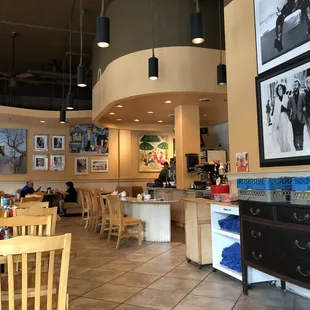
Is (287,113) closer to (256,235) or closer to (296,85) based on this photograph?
(296,85)

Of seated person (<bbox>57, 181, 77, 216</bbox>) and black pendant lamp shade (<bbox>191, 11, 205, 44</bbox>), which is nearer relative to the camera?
black pendant lamp shade (<bbox>191, 11, 205, 44</bbox>)

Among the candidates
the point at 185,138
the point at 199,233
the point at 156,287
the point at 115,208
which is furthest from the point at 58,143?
the point at 156,287

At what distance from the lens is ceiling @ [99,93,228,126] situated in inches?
307

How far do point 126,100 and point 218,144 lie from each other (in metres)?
5.23

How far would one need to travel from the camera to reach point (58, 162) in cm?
1264

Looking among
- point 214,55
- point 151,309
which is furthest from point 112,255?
point 214,55

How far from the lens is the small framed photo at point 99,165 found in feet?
42.2

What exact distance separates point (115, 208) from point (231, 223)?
10.4ft

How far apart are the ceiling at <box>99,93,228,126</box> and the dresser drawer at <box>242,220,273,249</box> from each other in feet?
14.8

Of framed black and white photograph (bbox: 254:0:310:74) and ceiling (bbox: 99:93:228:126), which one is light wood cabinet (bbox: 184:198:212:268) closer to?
framed black and white photograph (bbox: 254:0:310:74)

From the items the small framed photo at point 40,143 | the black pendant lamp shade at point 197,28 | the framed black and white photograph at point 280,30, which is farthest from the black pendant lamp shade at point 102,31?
the small framed photo at point 40,143

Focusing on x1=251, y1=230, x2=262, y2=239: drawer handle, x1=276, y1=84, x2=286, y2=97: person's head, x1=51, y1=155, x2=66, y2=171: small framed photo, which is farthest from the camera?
x1=51, y1=155, x2=66, y2=171: small framed photo

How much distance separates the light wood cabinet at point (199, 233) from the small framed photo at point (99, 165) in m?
8.41

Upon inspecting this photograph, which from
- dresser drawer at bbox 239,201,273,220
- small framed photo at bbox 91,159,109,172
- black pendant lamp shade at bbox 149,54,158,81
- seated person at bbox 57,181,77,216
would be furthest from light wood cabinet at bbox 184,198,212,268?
small framed photo at bbox 91,159,109,172
